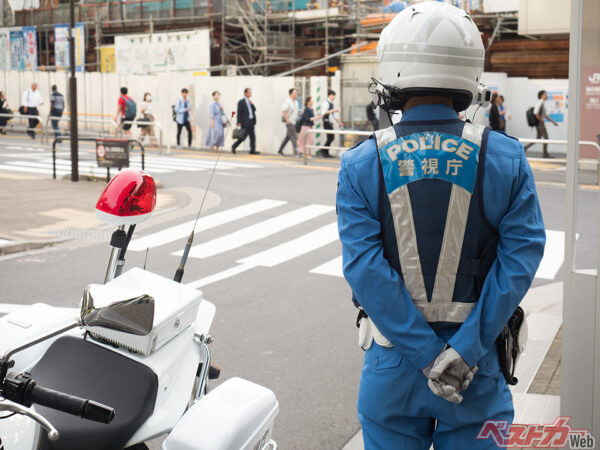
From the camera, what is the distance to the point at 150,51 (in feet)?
112

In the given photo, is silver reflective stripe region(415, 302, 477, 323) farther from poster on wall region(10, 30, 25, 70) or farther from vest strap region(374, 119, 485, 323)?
poster on wall region(10, 30, 25, 70)

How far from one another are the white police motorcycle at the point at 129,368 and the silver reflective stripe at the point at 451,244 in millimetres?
733

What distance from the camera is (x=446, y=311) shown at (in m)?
2.50

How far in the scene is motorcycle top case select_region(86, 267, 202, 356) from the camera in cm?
252

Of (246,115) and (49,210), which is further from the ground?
(246,115)

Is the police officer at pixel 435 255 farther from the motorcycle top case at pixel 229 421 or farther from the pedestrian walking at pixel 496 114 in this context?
the pedestrian walking at pixel 496 114

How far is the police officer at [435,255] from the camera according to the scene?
2459 mm

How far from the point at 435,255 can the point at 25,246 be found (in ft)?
27.1

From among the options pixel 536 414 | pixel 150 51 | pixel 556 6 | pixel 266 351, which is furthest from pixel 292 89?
pixel 536 414

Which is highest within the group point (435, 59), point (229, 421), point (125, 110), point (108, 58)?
point (108, 58)

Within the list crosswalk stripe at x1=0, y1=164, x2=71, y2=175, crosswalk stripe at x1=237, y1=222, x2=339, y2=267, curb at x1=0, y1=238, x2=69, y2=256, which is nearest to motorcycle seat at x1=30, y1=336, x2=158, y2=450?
crosswalk stripe at x1=237, y1=222, x2=339, y2=267

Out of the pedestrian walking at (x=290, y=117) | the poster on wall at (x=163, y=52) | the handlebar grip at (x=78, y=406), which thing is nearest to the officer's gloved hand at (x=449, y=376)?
the handlebar grip at (x=78, y=406)

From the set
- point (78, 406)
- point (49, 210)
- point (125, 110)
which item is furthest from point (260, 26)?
point (78, 406)

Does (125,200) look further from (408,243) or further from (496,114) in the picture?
(496,114)
